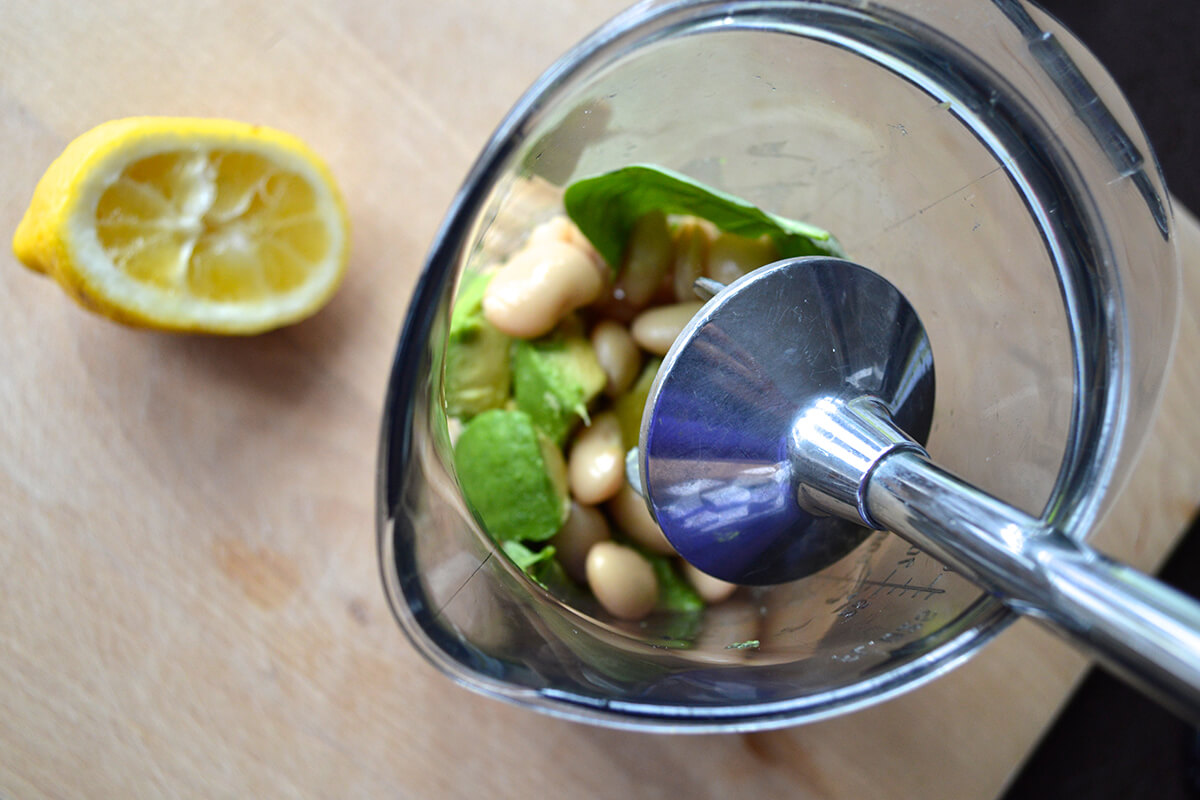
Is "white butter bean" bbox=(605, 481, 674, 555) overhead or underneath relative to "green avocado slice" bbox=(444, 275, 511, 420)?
underneath

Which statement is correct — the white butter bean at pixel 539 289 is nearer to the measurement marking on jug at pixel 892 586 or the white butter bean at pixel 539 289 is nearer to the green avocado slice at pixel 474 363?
the green avocado slice at pixel 474 363

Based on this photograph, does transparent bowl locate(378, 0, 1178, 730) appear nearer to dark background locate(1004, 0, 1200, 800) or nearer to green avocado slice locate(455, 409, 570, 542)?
green avocado slice locate(455, 409, 570, 542)

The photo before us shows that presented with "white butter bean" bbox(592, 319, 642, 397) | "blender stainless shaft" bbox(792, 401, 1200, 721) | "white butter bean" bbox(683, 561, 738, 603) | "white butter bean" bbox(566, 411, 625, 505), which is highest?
"blender stainless shaft" bbox(792, 401, 1200, 721)

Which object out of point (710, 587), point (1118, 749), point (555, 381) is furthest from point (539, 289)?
point (1118, 749)

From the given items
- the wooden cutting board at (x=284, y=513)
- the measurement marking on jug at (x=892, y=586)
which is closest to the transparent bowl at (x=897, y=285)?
the measurement marking on jug at (x=892, y=586)

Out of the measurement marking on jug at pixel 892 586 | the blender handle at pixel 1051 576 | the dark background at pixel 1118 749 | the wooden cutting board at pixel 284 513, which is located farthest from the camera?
the dark background at pixel 1118 749

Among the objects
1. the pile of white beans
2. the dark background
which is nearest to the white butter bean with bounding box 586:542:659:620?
the pile of white beans

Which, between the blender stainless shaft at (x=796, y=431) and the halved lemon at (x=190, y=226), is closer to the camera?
the blender stainless shaft at (x=796, y=431)

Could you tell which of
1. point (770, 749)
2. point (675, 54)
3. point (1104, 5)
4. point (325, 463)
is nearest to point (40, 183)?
point (325, 463)

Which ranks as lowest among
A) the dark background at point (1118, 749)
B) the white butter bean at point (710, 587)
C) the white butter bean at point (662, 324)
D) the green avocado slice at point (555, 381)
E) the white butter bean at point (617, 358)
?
the dark background at point (1118, 749)
